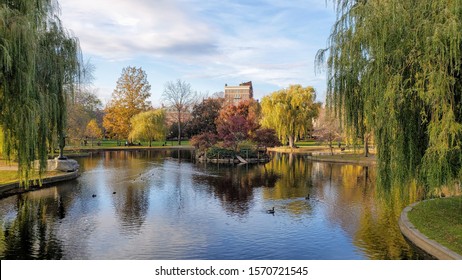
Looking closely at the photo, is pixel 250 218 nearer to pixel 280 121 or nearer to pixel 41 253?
pixel 41 253

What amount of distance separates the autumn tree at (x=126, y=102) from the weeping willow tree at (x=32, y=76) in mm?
49019

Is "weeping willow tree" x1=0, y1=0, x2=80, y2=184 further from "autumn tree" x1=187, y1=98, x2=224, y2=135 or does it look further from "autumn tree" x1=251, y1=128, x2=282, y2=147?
"autumn tree" x1=187, y1=98, x2=224, y2=135

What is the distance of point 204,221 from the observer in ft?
46.8

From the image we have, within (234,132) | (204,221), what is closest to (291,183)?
(204,221)

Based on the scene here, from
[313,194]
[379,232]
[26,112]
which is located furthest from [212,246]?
[313,194]

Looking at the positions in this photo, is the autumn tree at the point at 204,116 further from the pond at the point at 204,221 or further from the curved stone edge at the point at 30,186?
the pond at the point at 204,221

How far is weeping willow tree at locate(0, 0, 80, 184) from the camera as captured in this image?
36.2 feet

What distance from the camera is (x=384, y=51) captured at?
10078 mm

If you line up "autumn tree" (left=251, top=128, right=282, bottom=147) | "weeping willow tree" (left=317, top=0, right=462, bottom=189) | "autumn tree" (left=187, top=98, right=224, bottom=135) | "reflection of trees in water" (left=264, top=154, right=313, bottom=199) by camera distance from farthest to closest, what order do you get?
"autumn tree" (left=187, top=98, right=224, bottom=135)
"autumn tree" (left=251, top=128, right=282, bottom=147)
"reflection of trees in water" (left=264, top=154, right=313, bottom=199)
"weeping willow tree" (left=317, top=0, right=462, bottom=189)

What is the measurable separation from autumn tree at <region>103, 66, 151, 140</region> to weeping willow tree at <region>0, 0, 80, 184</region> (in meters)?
49.0

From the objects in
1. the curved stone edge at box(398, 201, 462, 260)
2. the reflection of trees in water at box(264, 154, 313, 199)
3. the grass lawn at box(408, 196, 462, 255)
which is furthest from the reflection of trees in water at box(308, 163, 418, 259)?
the reflection of trees in water at box(264, 154, 313, 199)

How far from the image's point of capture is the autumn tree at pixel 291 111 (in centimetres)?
5047

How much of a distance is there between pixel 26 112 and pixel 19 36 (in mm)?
2099

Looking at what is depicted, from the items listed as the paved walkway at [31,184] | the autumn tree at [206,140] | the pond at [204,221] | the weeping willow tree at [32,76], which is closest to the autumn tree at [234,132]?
the autumn tree at [206,140]
